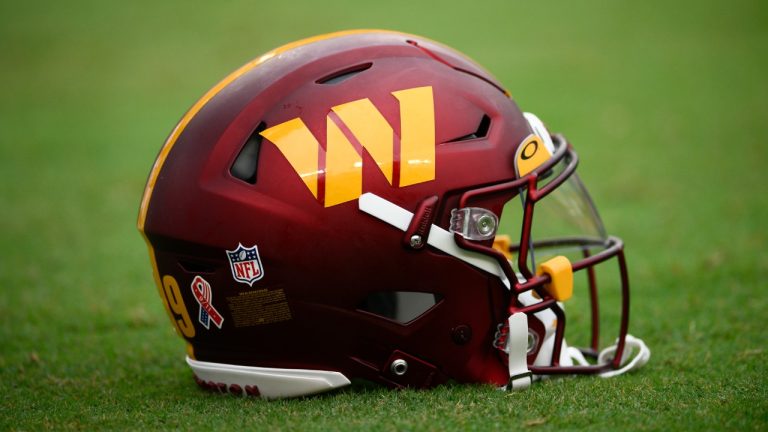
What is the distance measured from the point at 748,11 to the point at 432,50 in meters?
9.46

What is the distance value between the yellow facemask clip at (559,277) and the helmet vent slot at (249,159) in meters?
0.92

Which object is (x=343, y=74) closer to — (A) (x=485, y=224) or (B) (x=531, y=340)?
(A) (x=485, y=224)

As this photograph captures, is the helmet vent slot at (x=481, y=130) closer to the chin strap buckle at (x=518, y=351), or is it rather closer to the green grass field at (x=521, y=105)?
the chin strap buckle at (x=518, y=351)

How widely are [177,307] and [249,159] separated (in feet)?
1.73

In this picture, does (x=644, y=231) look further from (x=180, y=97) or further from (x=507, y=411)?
(x=180, y=97)

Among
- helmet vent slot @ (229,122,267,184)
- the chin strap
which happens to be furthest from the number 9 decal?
the chin strap

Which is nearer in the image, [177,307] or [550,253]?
[177,307]

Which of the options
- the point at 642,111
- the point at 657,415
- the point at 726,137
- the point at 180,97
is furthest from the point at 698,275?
the point at 180,97

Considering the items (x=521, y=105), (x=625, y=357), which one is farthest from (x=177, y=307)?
(x=521, y=105)

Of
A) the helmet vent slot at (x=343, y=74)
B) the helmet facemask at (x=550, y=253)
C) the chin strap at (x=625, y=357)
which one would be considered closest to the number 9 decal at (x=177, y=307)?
the helmet vent slot at (x=343, y=74)

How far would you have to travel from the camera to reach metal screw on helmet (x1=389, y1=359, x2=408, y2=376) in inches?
104

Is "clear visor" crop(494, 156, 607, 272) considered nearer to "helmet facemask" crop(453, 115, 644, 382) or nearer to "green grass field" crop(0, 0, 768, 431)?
"helmet facemask" crop(453, 115, 644, 382)

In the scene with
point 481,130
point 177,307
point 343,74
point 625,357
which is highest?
point 343,74

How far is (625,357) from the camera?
309 centimetres
